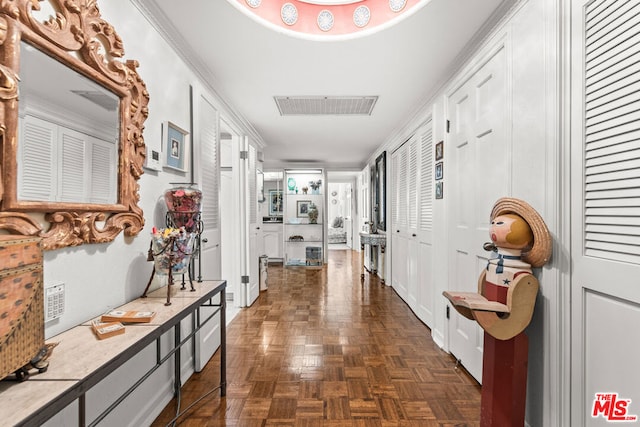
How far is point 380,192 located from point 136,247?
13.7 ft

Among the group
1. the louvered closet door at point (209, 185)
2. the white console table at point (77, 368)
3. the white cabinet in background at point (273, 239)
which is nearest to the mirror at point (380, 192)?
the white cabinet in background at point (273, 239)

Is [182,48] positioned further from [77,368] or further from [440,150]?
[440,150]

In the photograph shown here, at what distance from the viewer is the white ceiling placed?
1.74 m

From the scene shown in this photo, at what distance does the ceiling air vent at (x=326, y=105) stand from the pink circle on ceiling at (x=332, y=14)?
967mm

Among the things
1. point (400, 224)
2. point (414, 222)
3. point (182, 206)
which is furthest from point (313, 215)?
point (182, 206)

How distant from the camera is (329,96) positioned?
2947 mm

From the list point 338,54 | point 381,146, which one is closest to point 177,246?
point 338,54

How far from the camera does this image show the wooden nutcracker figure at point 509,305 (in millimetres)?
1369

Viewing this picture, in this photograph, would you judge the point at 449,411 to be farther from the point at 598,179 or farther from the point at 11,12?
the point at 11,12

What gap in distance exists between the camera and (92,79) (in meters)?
1.27

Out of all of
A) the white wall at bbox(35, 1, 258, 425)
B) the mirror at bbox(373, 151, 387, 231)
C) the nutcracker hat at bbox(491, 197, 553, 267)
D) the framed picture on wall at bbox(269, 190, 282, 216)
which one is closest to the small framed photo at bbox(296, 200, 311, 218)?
the framed picture on wall at bbox(269, 190, 282, 216)

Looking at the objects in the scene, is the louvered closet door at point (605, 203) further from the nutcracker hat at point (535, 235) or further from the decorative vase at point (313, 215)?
the decorative vase at point (313, 215)

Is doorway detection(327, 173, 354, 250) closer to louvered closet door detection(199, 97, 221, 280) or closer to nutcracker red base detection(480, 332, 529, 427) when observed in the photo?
louvered closet door detection(199, 97, 221, 280)

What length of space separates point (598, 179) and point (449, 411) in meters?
1.51
